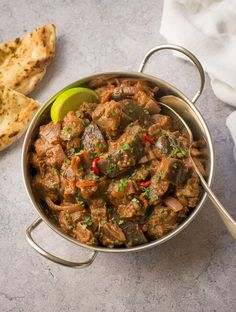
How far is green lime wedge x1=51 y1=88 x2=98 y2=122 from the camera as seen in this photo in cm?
315

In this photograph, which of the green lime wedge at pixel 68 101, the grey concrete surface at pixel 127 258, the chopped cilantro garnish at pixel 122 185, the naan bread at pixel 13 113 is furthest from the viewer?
the naan bread at pixel 13 113

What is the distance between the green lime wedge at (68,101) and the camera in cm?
315

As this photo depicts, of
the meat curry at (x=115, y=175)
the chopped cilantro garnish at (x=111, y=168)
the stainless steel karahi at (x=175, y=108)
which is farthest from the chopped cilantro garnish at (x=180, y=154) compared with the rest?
the chopped cilantro garnish at (x=111, y=168)

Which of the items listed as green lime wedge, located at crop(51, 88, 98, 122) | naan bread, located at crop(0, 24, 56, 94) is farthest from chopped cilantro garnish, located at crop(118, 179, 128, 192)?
naan bread, located at crop(0, 24, 56, 94)

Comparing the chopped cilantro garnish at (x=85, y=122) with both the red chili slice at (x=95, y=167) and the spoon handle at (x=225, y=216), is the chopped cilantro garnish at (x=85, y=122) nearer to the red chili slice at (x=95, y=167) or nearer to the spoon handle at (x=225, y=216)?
the red chili slice at (x=95, y=167)

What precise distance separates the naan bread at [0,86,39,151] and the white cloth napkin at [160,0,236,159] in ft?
3.98

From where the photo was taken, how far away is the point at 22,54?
3.79m

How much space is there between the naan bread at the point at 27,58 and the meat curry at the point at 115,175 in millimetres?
710

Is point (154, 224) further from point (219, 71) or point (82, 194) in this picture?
point (219, 71)

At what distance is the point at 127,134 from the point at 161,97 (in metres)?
0.48

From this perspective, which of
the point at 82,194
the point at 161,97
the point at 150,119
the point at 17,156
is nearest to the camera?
the point at 82,194

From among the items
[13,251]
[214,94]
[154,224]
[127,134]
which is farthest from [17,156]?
[214,94]

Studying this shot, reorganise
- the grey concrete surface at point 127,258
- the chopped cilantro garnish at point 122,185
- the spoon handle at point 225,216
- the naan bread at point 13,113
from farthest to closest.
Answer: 1. the naan bread at point 13,113
2. the grey concrete surface at point 127,258
3. the chopped cilantro garnish at point 122,185
4. the spoon handle at point 225,216

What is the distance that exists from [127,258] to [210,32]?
178 centimetres
